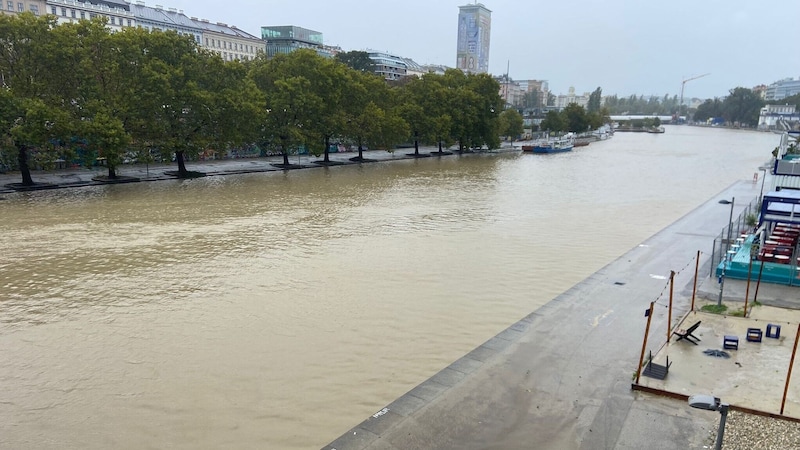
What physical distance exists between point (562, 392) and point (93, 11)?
117 m

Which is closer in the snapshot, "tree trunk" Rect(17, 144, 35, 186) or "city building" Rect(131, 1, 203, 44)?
"tree trunk" Rect(17, 144, 35, 186)

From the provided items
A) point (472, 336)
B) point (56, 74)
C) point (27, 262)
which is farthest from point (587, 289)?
point (56, 74)

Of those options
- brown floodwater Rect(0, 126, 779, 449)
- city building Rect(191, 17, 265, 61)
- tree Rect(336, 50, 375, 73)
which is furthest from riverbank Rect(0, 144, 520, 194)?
city building Rect(191, 17, 265, 61)

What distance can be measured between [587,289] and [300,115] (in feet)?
141

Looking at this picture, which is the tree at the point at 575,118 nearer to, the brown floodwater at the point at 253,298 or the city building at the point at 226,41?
the city building at the point at 226,41

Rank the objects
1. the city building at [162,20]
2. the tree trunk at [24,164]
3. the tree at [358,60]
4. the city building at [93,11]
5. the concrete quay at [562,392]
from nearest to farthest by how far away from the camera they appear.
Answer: the concrete quay at [562,392] < the tree trunk at [24,164] < the city building at [93,11] < the city building at [162,20] < the tree at [358,60]

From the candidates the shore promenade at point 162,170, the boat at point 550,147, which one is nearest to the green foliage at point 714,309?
the shore promenade at point 162,170

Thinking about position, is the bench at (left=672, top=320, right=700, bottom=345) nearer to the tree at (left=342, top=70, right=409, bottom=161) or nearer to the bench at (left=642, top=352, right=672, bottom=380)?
the bench at (left=642, top=352, right=672, bottom=380)

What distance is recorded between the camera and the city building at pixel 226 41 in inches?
4584

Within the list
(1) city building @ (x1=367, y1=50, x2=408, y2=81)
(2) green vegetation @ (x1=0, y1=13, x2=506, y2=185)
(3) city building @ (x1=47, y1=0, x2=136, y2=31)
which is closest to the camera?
(2) green vegetation @ (x1=0, y1=13, x2=506, y2=185)

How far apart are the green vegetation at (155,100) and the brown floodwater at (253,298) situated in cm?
499

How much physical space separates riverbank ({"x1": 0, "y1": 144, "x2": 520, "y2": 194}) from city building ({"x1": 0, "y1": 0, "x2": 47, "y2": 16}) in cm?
5249

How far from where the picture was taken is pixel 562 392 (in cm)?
973

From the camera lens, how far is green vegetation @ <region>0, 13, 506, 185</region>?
117 ft
